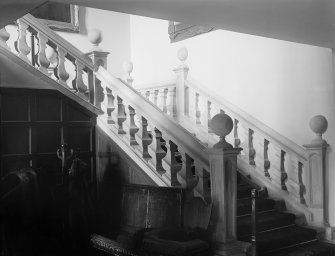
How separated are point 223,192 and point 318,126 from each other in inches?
44.4

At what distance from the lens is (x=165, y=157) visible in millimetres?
2498

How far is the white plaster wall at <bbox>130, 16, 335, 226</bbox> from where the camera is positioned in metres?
3.03

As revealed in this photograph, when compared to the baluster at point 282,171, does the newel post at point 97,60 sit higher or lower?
higher

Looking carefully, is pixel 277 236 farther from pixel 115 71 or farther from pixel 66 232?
pixel 115 71

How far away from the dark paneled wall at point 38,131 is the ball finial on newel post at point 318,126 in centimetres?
166

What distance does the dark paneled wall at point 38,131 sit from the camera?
1731 mm

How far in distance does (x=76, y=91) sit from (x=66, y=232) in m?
0.86

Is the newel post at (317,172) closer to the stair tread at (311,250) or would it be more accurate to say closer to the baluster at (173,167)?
the stair tread at (311,250)

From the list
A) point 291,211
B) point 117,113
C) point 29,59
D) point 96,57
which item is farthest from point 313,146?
point 29,59

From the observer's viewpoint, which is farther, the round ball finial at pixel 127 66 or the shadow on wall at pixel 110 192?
the round ball finial at pixel 127 66

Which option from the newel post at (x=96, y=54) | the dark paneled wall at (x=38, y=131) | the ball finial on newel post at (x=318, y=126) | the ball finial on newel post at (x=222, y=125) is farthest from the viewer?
the ball finial on newel post at (x=318, y=126)

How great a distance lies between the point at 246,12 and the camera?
1.71 meters

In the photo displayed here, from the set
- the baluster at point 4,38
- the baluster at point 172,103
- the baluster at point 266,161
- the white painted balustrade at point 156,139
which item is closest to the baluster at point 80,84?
the white painted balustrade at point 156,139

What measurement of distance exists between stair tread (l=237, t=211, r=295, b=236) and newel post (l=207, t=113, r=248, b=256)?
1.13 feet
